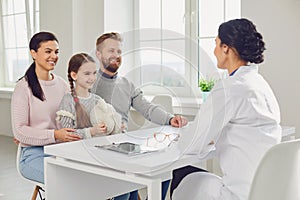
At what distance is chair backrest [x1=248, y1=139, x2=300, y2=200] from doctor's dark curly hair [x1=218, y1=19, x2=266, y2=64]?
52 centimetres

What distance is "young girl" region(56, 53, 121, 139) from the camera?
2305 mm

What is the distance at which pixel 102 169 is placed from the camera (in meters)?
1.78

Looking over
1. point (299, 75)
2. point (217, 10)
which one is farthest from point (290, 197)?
point (217, 10)

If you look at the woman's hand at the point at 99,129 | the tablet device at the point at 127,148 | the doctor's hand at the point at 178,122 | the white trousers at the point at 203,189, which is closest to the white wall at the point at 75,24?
the doctor's hand at the point at 178,122

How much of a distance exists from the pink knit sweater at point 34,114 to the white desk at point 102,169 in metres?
0.33

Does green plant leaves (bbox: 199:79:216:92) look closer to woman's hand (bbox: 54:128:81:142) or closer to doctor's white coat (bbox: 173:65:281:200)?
woman's hand (bbox: 54:128:81:142)

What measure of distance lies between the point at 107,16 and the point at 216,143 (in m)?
2.77

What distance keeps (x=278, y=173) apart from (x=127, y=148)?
0.66m

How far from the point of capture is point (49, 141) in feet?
7.66

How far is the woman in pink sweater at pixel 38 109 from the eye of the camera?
232 centimetres

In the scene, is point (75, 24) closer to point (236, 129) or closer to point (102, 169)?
point (102, 169)

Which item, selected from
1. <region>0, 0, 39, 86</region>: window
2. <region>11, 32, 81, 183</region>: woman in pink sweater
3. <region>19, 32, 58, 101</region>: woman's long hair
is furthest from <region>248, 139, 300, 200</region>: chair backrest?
<region>0, 0, 39, 86</region>: window

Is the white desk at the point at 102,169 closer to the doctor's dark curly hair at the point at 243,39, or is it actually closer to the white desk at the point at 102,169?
the white desk at the point at 102,169

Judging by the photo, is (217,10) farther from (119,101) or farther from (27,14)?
(27,14)
